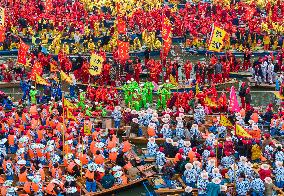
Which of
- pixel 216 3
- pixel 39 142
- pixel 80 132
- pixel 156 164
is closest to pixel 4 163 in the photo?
pixel 39 142

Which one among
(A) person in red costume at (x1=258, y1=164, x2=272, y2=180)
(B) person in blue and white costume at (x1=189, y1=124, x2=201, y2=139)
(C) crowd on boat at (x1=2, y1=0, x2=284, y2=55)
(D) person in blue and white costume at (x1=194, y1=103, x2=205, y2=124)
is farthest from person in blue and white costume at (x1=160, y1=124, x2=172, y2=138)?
(C) crowd on boat at (x1=2, y1=0, x2=284, y2=55)

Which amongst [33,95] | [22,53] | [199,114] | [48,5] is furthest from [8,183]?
[48,5]

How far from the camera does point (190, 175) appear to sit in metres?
22.6

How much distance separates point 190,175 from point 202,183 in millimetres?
908

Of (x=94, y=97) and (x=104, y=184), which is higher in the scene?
(x=94, y=97)

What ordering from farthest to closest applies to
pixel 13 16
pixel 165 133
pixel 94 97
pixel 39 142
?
pixel 13 16
pixel 94 97
pixel 165 133
pixel 39 142

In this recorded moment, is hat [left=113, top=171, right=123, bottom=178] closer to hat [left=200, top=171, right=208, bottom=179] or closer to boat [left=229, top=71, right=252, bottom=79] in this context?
hat [left=200, top=171, right=208, bottom=179]

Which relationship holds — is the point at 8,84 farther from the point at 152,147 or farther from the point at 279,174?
the point at 279,174

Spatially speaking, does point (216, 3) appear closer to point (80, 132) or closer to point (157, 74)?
point (157, 74)

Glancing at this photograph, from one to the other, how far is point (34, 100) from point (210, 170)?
11.3 meters

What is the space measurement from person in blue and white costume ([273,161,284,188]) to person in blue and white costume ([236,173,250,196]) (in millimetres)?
1550

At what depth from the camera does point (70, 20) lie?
43.0 m

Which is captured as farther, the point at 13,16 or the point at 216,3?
the point at 216,3

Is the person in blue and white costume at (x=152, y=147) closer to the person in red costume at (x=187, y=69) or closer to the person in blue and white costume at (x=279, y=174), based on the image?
the person in blue and white costume at (x=279, y=174)
